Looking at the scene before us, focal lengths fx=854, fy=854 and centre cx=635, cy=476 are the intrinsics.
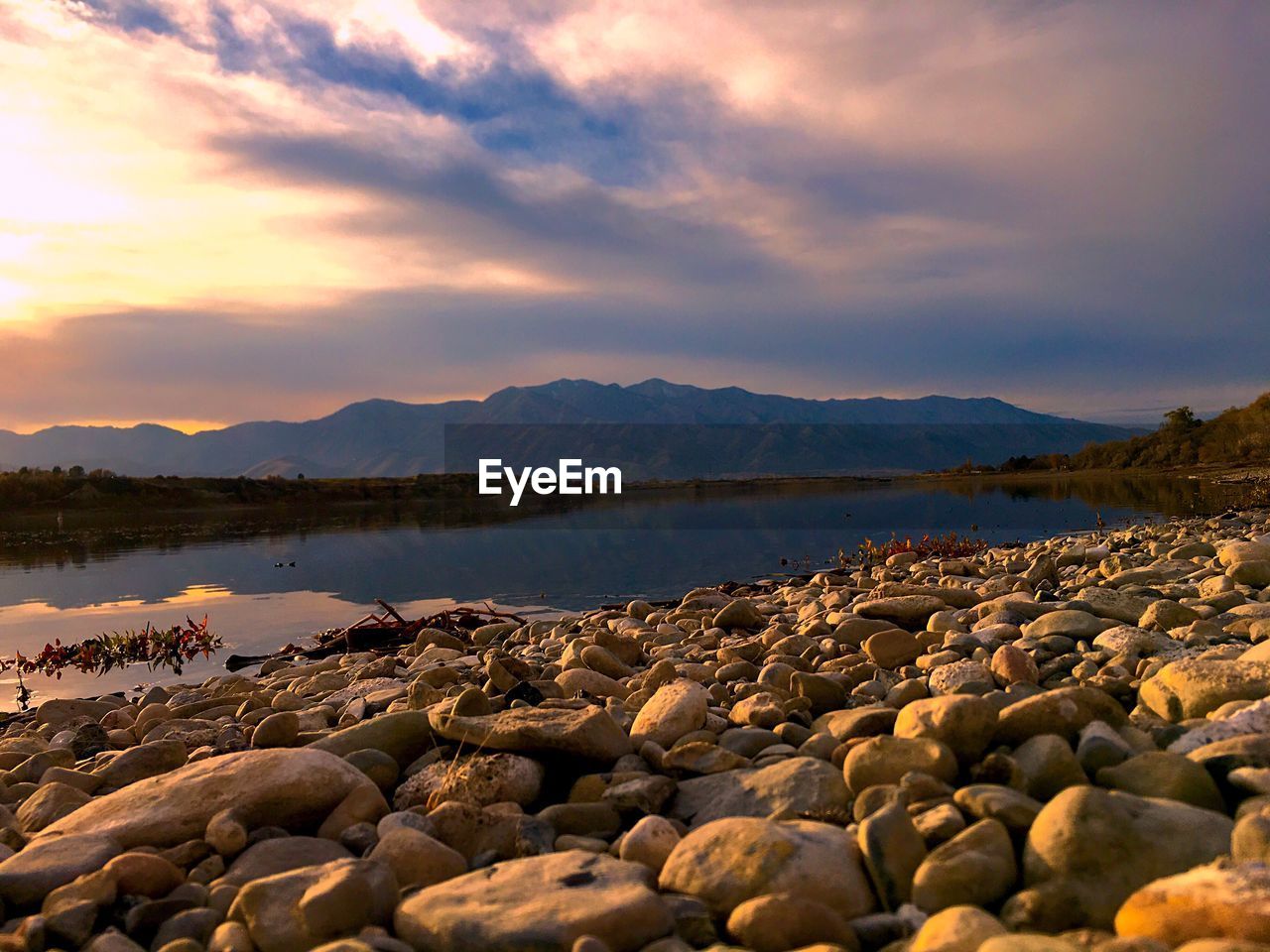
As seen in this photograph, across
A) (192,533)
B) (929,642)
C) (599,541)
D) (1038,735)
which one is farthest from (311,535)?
(1038,735)

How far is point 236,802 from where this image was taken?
144 inches

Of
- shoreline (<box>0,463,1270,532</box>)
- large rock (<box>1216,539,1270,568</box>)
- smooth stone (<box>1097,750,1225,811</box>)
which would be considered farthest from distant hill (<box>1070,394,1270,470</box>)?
smooth stone (<box>1097,750,1225,811</box>)

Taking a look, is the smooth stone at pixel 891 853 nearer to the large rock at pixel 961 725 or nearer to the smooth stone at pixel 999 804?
the smooth stone at pixel 999 804

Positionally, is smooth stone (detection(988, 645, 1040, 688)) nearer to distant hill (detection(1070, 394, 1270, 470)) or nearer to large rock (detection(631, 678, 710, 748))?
large rock (detection(631, 678, 710, 748))

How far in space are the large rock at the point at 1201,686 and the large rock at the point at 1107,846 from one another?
3.95 ft

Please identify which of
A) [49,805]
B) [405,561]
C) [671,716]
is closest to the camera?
[49,805]

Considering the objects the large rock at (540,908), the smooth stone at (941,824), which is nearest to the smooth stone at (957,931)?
the smooth stone at (941,824)

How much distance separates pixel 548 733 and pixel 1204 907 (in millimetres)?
2548

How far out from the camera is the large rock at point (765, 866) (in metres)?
2.69

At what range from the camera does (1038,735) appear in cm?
334

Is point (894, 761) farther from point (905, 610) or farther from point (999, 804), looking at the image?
point (905, 610)

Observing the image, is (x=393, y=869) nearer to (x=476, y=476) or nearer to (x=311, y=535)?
(x=311, y=535)

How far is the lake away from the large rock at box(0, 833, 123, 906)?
7.20 meters

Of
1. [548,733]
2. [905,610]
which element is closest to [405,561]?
[905,610]
